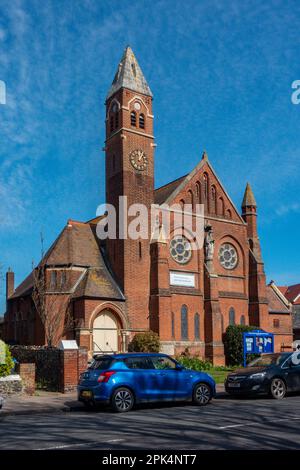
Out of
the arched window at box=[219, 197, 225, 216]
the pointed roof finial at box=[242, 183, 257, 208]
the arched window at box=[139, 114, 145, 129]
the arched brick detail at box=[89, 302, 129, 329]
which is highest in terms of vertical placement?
the arched window at box=[139, 114, 145, 129]

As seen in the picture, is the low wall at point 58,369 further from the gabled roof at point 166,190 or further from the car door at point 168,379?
the gabled roof at point 166,190

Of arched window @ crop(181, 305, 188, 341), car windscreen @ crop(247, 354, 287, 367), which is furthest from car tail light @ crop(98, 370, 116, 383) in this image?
arched window @ crop(181, 305, 188, 341)

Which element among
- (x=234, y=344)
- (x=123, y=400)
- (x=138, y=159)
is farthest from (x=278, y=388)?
(x=138, y=159)

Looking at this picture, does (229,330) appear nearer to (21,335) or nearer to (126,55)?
(21,335)

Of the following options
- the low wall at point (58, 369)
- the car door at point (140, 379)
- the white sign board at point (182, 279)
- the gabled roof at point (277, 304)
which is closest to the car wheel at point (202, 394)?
the car door at point (140, 379)

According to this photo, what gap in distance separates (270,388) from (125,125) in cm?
2430

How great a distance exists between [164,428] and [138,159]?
91.3ft

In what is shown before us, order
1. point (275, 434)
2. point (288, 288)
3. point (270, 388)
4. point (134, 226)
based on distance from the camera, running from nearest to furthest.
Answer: point (275, 434)
point (270, 388)
point (134, 226)
point (288, 288)

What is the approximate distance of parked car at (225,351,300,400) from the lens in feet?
57.2

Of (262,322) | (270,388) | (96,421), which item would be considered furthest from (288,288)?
(96,421)

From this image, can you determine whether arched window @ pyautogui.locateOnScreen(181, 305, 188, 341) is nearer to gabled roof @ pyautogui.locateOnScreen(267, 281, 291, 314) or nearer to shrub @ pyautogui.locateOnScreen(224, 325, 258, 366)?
shrub @ pyautogui.locateOnScreen(224, 325, 258, 366)

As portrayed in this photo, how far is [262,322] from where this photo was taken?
130ft

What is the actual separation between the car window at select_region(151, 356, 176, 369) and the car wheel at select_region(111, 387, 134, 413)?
120 cm

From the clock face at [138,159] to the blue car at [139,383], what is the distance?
22630 millimetres
